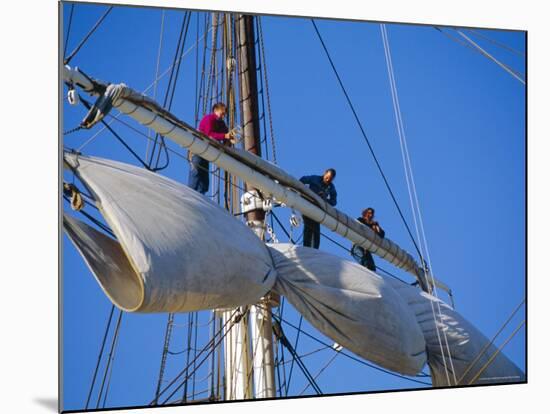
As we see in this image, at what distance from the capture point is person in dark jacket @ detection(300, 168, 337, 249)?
7180 mm

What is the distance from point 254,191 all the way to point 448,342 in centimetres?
165

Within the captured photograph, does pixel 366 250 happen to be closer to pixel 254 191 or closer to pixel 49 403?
pixel 254 191

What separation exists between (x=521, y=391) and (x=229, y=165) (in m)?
2.31

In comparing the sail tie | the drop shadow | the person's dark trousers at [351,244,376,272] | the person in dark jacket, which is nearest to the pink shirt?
the person in dark jacket

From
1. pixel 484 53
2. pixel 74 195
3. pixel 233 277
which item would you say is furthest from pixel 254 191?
pixel 484 53

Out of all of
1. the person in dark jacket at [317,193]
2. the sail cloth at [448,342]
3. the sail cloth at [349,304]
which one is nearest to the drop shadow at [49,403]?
the sail cloth at [349,304]

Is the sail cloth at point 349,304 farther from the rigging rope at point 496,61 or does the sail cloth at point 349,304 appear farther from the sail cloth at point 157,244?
the rigging rope at point 496,61

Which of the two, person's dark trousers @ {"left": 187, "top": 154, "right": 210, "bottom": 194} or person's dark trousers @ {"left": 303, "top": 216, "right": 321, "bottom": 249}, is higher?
person's dark trousers @ {"left": 187, "top": 154, "right": 210, "bottom": 194}

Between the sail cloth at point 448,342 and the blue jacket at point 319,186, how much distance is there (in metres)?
0.74

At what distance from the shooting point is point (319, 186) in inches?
284

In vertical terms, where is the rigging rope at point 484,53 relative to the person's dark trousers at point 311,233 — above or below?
above

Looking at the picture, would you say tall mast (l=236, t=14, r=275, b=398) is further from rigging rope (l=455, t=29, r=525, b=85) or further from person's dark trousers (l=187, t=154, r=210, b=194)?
rigging rope (l=455, t=29, r=525, b=85)

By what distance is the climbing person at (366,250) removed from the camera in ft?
24.3

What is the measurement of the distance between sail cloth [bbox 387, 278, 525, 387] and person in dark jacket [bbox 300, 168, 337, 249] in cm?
62
